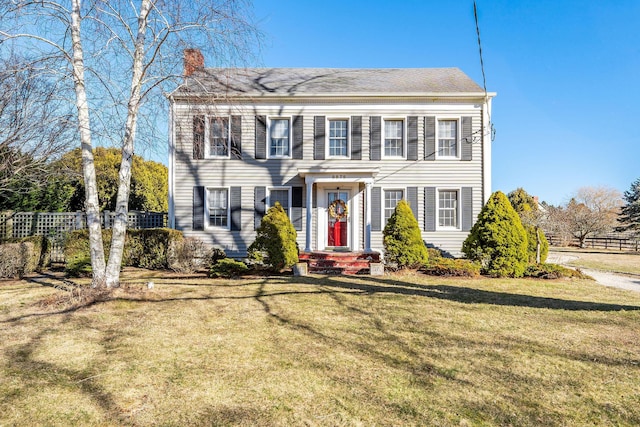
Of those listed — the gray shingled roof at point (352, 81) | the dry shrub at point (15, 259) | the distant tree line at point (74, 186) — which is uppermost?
the gray shingled roof at point (352, 81)

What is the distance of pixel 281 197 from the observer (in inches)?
500

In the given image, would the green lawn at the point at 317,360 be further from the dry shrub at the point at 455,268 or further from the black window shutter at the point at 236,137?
the black window shutter at the point at 236,137

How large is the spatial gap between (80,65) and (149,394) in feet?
19.8

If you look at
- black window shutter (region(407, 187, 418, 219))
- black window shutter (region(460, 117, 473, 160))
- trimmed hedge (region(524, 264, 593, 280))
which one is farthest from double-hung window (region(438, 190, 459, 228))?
trimmed hedge (region(524, 264, 593, 280))

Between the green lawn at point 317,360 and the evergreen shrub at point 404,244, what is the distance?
3.23 metres

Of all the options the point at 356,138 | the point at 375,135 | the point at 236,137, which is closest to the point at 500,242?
the point at 375,135

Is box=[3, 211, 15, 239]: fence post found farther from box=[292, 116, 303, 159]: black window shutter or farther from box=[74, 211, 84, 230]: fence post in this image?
box=[292, 116, 303, 159]: black window shutter

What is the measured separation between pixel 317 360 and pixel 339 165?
9531 millimetres

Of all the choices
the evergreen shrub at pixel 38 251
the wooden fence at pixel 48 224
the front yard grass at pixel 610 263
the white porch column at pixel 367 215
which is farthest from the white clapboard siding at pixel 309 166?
the front yard grass at pixel 610 263

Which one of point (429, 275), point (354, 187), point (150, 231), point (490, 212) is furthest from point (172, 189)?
point (490, 212)

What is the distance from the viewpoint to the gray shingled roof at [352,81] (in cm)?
1267

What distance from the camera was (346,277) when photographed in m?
9.50

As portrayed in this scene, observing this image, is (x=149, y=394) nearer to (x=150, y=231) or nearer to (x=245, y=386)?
(x=245, y=386)

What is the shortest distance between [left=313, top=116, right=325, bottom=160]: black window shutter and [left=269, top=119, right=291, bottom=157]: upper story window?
1.03m
